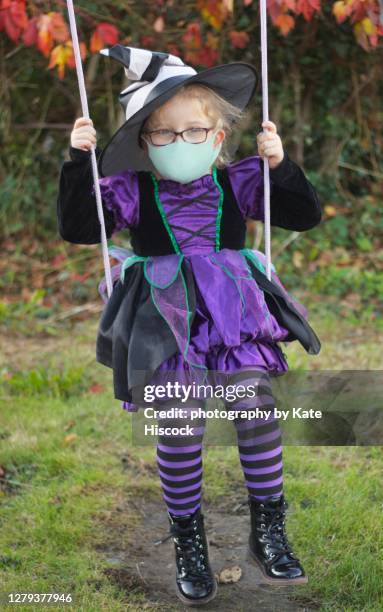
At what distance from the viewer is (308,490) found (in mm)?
2707

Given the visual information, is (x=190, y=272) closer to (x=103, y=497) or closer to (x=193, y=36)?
(x=103, y=497)

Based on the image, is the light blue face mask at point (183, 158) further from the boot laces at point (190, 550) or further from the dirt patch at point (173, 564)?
the dirt patch at point (173, 564)

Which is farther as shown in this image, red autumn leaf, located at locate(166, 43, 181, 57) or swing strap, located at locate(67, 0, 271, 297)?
red autumn leaf, located at locate(166, 43, 181, 57)

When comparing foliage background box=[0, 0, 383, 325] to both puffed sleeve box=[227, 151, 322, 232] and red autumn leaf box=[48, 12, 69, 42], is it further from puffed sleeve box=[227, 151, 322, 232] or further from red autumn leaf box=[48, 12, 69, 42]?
puffed sleeve box=[227, 151, 322, 232]

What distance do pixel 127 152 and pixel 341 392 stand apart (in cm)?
150

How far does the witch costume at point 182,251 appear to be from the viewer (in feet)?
6.95

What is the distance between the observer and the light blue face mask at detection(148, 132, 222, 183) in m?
2.18

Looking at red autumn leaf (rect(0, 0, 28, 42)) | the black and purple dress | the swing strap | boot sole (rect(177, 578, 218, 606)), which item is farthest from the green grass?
red autumn leaf (rect(0, 0, 28, 42))

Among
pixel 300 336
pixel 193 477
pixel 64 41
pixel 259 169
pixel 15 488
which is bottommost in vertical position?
pixel 15 488

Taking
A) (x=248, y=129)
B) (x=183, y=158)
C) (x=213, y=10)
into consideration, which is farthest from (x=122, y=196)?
(x=248, y=129)

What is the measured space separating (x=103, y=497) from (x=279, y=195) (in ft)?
3.87

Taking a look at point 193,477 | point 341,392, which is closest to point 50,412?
point 341,392

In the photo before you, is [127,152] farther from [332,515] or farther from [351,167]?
[351,167]

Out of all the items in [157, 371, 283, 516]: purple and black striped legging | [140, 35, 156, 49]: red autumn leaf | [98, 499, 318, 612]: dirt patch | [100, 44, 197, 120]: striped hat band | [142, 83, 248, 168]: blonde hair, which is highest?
[140, 35, 156, 49]: red autumn leaf
